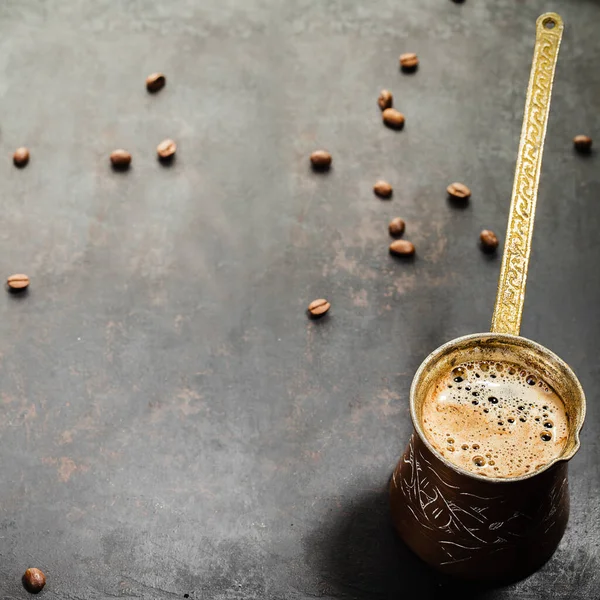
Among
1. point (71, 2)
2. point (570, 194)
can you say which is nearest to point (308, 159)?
point (570, 194)

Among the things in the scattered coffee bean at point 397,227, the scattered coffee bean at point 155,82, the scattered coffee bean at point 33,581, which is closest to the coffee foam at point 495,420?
the scattered coffee bean at point 397,227

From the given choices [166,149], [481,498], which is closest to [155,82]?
[166,149]

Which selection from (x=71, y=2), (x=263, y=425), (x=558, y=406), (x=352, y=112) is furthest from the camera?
(x=71, y=2)

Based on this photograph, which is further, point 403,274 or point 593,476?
point 403,274

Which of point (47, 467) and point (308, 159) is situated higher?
point (308, 159)

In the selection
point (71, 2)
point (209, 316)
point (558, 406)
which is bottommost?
point (209, 316)

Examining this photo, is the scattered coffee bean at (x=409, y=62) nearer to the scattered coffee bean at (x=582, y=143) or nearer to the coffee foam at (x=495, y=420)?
the scattered coffee bean at (x=582, y=143)

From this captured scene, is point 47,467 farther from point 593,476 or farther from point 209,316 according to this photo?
point 593,476
